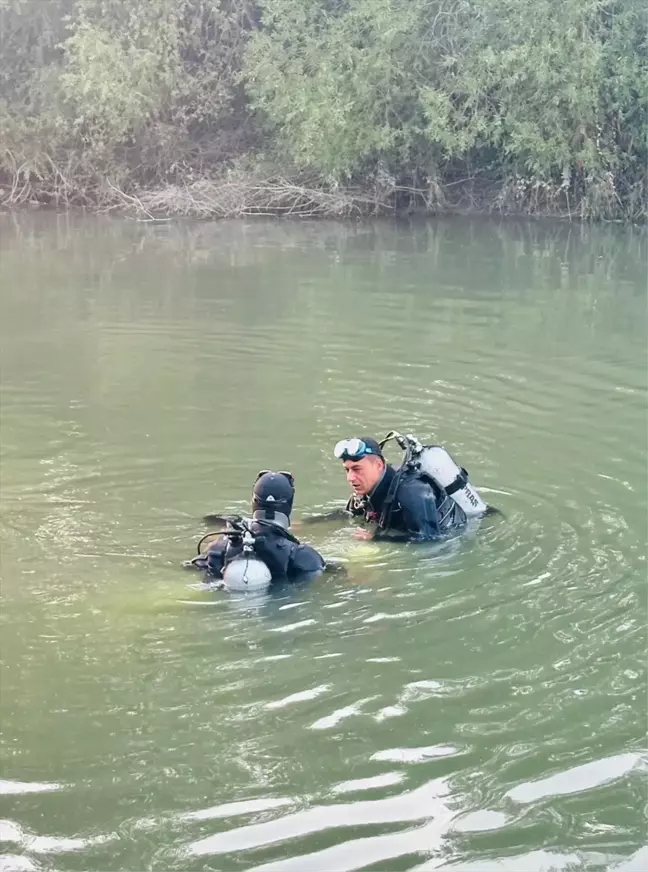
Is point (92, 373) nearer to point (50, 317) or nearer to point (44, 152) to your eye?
point (50, 317)

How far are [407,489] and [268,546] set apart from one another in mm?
1040

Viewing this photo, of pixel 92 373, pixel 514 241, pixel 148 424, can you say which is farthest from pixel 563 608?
pixel 514 241

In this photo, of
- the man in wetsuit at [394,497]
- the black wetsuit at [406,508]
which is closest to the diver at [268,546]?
the man in wetsuit at [394,497]

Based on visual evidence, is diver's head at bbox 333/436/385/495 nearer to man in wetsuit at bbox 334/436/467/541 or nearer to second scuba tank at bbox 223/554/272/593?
man in wetsuit at bbox 334/436/467/541

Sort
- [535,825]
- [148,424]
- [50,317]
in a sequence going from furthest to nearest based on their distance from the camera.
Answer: [50,317], [148,424], [535,825]

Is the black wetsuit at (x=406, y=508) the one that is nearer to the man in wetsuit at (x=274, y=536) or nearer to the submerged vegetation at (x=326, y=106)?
the man in wetsuit at (x=274, y=536)

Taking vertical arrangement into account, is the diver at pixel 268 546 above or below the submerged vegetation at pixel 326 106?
below

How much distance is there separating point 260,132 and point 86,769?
28.3 m

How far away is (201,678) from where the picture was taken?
5254mm

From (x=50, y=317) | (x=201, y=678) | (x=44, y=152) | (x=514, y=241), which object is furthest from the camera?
(x=44, y=152)

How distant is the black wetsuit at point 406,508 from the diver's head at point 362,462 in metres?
0.05

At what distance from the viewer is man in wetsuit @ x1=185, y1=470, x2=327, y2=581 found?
20.1 feet

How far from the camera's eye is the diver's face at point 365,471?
21.8ft

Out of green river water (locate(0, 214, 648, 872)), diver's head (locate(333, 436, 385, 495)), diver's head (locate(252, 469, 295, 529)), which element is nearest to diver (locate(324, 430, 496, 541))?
diver's head (locate(333, 436, 385, 495))
